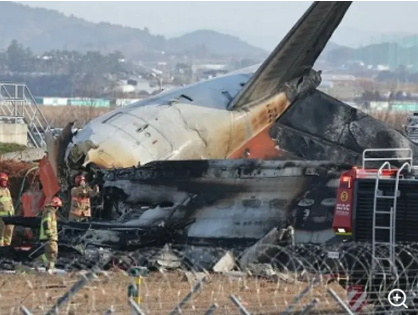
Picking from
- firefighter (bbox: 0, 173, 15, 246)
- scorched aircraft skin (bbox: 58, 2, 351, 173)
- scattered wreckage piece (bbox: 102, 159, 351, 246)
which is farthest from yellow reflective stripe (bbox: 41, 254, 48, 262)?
scorched aircraft skin (bbox: 58, 2, 351, 173)

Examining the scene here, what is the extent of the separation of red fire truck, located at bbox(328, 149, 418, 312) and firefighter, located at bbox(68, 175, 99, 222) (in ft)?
26.7

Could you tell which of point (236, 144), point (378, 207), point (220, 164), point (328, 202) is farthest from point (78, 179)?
point (378, 207)

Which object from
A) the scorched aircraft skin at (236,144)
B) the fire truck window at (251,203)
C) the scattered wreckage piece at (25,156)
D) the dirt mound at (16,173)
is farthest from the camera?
the scattered wreckage piece at (25,156)

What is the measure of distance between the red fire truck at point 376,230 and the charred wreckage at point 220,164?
3.21 m

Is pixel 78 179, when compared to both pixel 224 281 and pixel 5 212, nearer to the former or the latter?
pixel 5 212

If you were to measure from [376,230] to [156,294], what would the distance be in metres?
3.80

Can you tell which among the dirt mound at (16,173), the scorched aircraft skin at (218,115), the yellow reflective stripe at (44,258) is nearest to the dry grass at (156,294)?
the yellow reflective stripe at (44,258)

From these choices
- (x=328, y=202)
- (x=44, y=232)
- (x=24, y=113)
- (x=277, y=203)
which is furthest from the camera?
(x=24, y=113)

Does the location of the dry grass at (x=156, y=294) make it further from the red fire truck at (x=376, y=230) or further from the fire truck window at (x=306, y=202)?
the fire truck window at (x=306, y=202)

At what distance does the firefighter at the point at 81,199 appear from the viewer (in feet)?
77.5

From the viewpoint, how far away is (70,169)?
2445cm

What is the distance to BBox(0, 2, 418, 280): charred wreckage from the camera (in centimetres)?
2144

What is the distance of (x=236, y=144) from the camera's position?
2686 centimetres

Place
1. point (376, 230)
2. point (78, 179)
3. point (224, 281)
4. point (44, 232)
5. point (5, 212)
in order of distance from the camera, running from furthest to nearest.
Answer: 1. point (5, 212)
2. point (78, 179)
3. point (44, 232)
4. point (224, 281)
5. point (376, 230)
